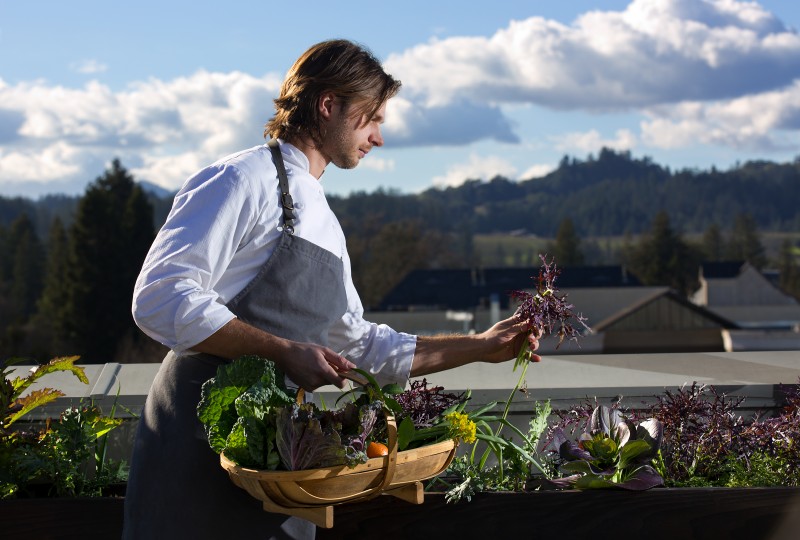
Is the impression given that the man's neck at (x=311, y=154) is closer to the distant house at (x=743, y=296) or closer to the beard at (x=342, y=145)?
the beard at (x=342, y=145)

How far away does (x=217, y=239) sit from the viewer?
80.7 inches

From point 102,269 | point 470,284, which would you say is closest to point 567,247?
point 470,284

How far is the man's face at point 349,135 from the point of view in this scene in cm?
227

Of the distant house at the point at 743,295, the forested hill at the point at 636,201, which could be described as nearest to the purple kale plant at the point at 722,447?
the distant house at the point at 743,295

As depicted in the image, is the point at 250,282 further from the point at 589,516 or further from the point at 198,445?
the point at 589,516

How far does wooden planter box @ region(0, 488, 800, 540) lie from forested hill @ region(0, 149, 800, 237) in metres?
92.5

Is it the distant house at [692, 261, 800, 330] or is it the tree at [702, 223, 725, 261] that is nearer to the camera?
the distant house at [692, 261, 800, 330]

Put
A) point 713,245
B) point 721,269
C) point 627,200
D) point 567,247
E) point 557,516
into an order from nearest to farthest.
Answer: point 557,516, point 721,269, point 567,247, point 713,245, point 627,200

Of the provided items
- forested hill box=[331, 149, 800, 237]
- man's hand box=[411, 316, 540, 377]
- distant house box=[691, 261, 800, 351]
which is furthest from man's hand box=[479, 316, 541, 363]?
forested hill box=[331, 149, 800, 237]

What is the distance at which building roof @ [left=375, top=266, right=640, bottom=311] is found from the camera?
60.7 m

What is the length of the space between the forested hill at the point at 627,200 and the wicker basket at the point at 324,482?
92967 mm

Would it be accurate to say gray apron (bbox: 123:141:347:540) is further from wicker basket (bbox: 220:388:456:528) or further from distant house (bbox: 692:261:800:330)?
distant house (bbox: 692:261:800:330)

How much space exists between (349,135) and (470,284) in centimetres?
6143

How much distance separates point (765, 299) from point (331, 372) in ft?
246
